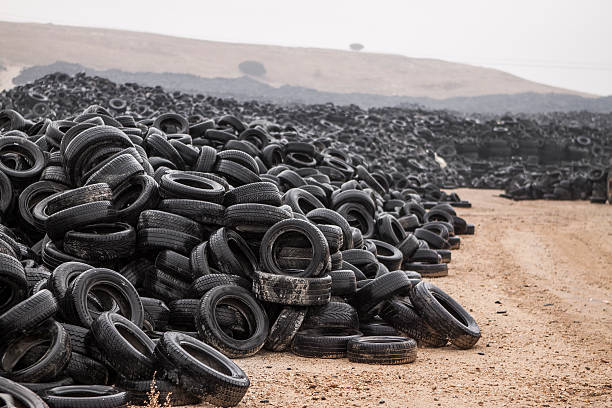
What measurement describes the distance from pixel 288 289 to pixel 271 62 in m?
118

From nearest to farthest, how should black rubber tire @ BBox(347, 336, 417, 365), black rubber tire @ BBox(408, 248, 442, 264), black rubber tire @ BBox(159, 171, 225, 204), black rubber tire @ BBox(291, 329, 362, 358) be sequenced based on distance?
black rubber tire @ BBox(347, 336, 417, 365) < black rubber tire @ BBox(291, 329, 362, 358) < black rubber tire @ BBox(159, 171, 225, 204) < black rubber tire @ BBox(408, 248, 442, 264)

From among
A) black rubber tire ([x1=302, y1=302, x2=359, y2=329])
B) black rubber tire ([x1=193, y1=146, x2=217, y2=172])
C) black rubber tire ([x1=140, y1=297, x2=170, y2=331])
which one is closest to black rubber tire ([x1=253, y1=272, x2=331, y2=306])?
black rubber tire ([x1=302, y1=302, x2=359, y2=329])

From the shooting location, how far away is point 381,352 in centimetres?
686

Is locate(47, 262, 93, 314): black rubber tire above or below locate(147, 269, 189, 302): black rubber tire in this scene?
above

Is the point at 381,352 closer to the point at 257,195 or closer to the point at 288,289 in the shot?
the point at 288,289

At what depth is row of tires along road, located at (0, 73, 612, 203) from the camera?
26578 mm

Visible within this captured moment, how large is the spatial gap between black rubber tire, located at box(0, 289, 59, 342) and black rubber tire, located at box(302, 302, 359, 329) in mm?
3027

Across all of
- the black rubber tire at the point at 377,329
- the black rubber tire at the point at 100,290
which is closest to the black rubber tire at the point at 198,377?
the black rubber tire at the point at 100,290

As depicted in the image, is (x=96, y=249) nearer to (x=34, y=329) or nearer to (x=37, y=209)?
(x=37, y=209)

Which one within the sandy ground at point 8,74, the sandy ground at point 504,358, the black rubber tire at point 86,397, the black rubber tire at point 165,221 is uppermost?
the sandy ground at point 8,74

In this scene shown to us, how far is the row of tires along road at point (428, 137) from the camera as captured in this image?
2658 centimetres

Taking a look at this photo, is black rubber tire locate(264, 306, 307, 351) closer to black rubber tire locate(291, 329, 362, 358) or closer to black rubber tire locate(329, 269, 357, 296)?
black rubber tire locate(291, 329, 362, 358)

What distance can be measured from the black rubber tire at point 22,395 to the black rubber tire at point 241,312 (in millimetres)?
2390

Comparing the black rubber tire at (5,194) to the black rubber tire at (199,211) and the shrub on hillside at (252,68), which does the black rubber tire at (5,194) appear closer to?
the black rubber tire at (199,211)
